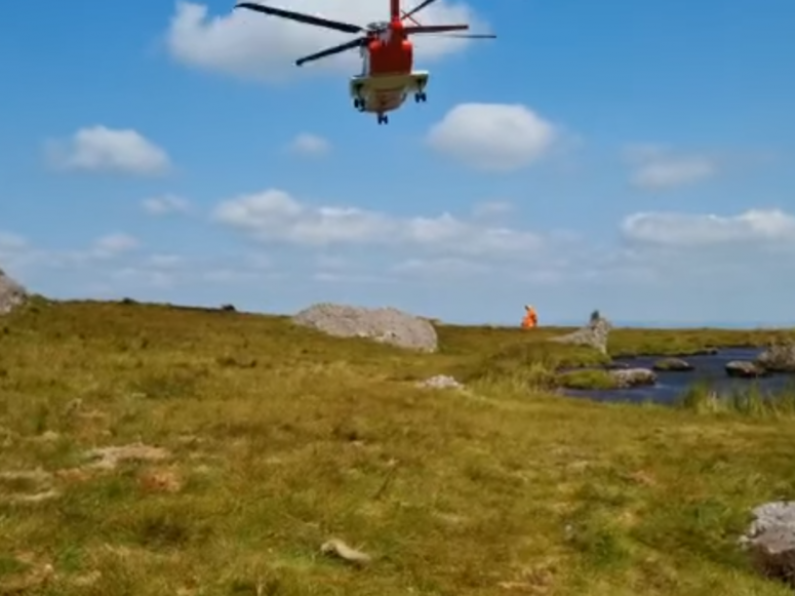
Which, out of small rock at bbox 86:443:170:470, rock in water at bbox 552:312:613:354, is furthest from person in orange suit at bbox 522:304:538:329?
small rock at bbox 86:443:170:470

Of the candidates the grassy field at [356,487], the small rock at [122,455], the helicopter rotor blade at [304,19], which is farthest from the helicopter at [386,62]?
the small rock at [122,455]

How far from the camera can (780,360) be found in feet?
239

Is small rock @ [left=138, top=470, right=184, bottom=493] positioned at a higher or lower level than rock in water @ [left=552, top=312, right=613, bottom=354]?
lower

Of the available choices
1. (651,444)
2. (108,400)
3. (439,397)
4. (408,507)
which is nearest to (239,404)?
(108,400)

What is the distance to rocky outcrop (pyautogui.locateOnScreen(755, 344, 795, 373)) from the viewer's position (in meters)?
71.8

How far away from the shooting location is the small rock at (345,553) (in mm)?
16188

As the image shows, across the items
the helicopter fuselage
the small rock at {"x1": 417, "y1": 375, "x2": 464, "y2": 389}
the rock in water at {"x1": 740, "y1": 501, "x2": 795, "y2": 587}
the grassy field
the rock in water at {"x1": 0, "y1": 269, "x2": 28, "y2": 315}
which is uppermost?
the helicopter fuselage

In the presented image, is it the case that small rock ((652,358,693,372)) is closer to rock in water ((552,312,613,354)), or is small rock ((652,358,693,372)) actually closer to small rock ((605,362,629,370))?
small rock ((605,362,629,370))

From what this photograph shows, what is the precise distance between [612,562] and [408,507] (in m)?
4.09

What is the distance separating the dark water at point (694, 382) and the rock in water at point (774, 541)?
21605 millimetres

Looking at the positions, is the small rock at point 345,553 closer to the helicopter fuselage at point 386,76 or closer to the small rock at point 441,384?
the small rock at point 441,384

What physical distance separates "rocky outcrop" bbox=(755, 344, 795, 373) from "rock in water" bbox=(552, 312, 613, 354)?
12.9 meters

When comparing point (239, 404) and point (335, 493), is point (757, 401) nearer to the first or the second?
point (239, 404)

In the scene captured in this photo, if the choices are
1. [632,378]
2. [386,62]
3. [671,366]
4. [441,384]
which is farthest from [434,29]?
[671,366]
